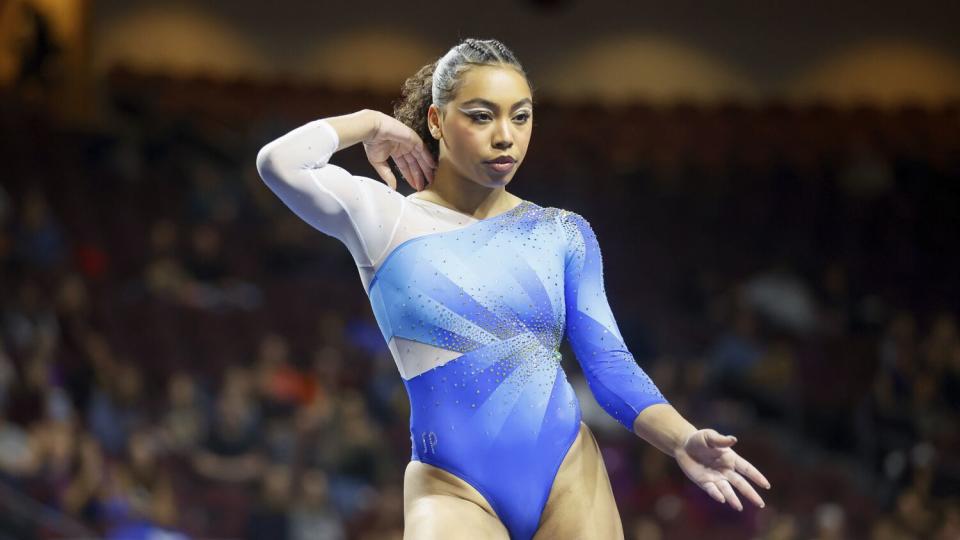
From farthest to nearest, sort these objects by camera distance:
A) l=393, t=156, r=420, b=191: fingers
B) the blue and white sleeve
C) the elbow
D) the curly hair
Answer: l=393, t=156, r=420, b=191: fingers < the curly hair < the blue and white sleeve < the elbow

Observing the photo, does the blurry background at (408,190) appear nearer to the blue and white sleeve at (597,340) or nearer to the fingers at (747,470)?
the blue and white sleeve at (597,340)

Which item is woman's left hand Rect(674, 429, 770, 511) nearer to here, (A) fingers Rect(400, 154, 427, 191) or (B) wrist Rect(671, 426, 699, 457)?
(B) wrist Rect(671, 426, 699, 457)

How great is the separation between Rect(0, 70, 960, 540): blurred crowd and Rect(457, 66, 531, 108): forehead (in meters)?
4.26

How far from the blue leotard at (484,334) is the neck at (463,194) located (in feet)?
0.16

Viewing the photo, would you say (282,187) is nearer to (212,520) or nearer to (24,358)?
(212,520)

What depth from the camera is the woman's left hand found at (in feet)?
7.41

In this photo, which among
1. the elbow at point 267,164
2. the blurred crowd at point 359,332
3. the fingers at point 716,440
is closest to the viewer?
the fingers at point 716,440

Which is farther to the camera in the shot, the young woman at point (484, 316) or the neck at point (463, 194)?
the neck at point (463, 194)

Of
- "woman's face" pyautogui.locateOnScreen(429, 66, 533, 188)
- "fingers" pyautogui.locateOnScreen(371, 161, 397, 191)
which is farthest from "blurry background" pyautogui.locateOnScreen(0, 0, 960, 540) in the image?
"woman's face" pyautogui.locateOnScreen(429, 66, 533, 188)

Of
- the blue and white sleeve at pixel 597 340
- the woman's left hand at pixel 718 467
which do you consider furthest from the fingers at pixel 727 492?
the blue and white sleeve at pixel 597 340

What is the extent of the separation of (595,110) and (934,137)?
3.38 m

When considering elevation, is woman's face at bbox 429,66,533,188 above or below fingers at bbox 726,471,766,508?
above

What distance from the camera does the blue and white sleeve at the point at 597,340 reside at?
251cm

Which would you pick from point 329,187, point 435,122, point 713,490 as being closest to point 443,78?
point 435,122
